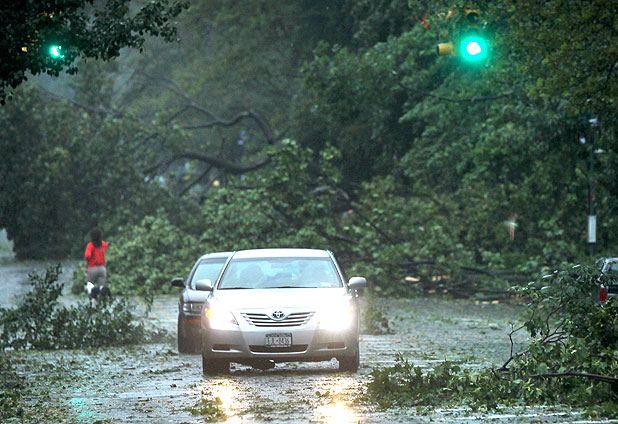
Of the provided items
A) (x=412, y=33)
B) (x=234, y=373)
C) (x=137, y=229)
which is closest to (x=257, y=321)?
(x=234, y=373)

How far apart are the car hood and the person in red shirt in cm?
1137

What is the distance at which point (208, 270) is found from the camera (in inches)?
765

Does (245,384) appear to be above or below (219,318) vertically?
below

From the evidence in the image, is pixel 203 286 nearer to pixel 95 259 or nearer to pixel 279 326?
pixel 279 326

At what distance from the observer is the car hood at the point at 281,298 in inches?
587

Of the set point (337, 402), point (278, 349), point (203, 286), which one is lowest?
point (337, 402)

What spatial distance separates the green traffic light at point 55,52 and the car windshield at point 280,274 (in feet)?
12.7

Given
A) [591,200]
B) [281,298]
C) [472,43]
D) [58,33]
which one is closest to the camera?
[281,298]

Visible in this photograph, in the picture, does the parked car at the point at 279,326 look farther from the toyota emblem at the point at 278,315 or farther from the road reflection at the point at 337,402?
the road reflection at the point at 337,402

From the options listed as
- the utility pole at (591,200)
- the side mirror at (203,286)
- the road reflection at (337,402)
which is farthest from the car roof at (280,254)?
the utility pole at (591,200)

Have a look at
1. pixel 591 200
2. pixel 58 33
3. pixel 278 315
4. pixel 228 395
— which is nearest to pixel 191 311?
pixel 278 315

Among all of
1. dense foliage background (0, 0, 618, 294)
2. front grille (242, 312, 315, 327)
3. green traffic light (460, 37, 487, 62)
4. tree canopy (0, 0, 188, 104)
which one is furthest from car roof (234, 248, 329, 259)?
green traffic light (460, 37, 487, 62)

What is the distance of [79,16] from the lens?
17531mm

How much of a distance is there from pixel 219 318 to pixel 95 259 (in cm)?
1213
